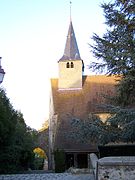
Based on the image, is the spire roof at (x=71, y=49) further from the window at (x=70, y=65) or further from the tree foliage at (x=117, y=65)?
the tree foliage at (x=117, y=65)

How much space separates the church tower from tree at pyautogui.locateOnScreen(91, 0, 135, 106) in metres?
18.9

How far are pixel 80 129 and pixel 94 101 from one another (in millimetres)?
17463

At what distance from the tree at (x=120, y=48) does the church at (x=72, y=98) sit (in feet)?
44.7

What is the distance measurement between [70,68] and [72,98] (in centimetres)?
366

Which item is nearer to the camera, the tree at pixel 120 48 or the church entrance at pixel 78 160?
the tree at pixel 120 48

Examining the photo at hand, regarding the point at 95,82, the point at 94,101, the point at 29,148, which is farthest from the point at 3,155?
the point at 95,82

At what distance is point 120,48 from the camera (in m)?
15.0

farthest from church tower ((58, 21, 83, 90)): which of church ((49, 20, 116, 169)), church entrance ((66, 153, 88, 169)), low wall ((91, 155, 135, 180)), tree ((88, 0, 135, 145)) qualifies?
low wall ((91, 155, 135, 180))

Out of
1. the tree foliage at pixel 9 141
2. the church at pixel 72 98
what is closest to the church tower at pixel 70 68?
the church at pixel 72 98

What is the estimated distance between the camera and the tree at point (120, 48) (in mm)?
14711

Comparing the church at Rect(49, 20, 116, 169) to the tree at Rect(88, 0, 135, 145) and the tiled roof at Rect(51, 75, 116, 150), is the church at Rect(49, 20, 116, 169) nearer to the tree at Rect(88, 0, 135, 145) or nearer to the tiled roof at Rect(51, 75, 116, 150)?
the tiled roof at Rect(51, 75, 116, 150)

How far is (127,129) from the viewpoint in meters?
13.5

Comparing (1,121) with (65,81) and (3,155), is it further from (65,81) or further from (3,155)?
(65,81)

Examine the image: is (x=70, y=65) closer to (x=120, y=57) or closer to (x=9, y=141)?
(x=9, y=141)
